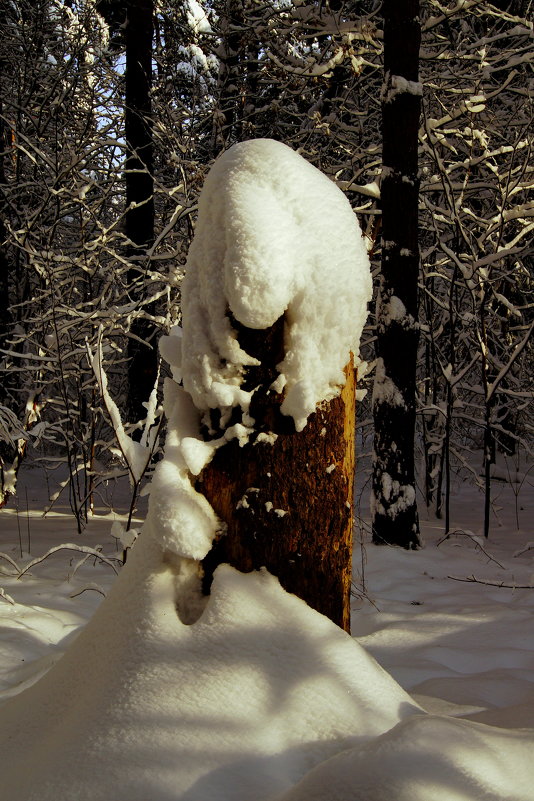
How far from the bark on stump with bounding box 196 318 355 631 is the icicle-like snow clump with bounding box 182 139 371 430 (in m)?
0.04

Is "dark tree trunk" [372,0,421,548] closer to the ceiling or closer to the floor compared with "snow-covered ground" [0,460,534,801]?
closer to the ceiling

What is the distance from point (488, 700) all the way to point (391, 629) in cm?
86

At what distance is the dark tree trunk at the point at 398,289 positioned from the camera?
17.5ft

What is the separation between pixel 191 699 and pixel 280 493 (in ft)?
2.00

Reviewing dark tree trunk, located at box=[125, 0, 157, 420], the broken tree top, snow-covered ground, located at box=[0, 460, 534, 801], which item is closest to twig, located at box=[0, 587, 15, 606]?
snow-covered ground, located at box=[0, 460, 534, 801]

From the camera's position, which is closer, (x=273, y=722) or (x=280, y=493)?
(x=273, y=722)

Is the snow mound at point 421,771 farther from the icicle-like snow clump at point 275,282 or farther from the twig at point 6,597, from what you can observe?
the twig at point 6,597

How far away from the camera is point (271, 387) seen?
193 centimetres

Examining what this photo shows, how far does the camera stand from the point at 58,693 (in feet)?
5.75

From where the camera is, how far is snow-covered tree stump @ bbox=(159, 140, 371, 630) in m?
1.88

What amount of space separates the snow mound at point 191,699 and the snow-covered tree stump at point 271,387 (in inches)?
5.4

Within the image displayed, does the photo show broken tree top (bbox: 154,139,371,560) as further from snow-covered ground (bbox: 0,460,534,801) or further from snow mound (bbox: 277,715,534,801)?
snow mound (bbox: 277,715,534,801)

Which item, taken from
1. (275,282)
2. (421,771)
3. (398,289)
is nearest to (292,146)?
(398,289)

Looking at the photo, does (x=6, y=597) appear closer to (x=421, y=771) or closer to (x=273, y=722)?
(x=273, y=722)
